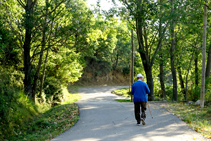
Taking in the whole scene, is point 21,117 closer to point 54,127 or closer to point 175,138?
point 54,127

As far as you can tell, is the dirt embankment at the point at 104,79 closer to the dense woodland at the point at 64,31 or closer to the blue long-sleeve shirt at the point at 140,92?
the dense woodland at the point at 64,31

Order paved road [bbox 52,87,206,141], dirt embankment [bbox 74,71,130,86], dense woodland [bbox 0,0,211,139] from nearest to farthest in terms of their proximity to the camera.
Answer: paved road [bbox 52,87,206,141]
dense woodland [bbox 0,0,211,139]
dirt embankment [bbox 74,71,130,86]


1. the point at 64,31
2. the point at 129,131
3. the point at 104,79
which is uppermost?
the point at 64,31

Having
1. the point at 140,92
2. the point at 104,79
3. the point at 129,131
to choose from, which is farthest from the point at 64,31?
the point at 104,79

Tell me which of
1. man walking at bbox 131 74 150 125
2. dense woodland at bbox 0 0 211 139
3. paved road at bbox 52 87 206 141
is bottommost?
paved road at bbox 52 87 206 141

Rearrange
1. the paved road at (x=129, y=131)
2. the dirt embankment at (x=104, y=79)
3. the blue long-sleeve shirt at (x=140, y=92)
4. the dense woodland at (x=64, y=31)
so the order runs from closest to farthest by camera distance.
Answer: the paved road at (x=129, y=131) < the blue long-sleeve shirt at (x=140, y=92) < the dense woodland at (x=64, y=31) < the dirt embankment at (x=104, y=79)

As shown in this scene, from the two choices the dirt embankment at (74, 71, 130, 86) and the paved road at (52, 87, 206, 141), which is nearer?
the paved road at (52, 87, 206, 141)

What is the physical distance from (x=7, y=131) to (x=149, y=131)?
5264mm

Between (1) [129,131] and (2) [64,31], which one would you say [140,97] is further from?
(2) [64,31]

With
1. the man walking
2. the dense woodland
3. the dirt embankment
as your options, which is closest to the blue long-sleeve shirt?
the man walking

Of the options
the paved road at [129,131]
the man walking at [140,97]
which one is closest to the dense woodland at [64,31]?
the paved road at [129,131]

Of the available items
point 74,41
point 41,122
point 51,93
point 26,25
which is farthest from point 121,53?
point 41,122

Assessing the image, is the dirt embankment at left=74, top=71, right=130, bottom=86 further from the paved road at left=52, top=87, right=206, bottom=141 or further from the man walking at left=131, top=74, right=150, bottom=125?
the man walking at left=131, top=74, right=150, bottom=125

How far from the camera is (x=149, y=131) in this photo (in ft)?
22.8
